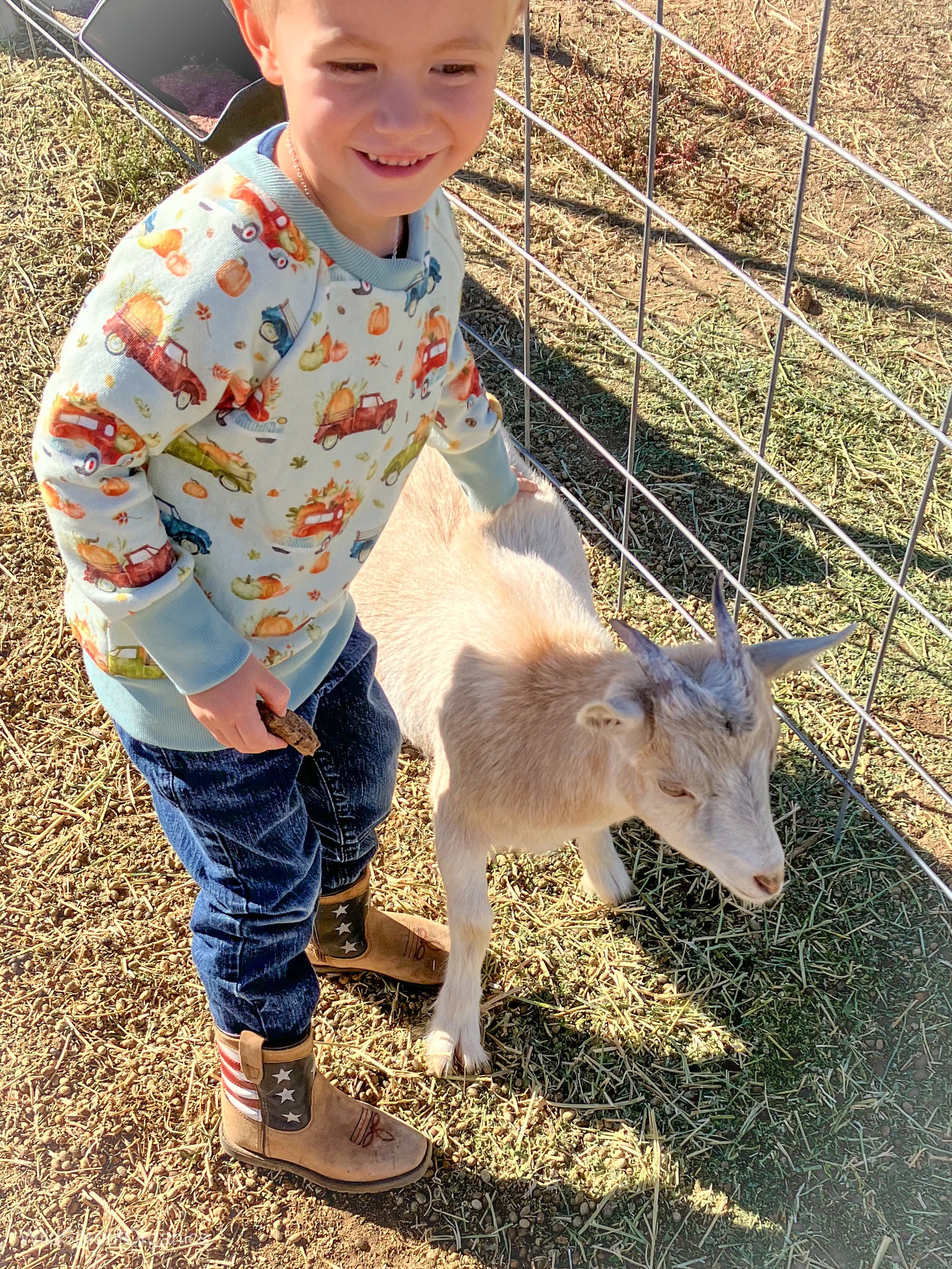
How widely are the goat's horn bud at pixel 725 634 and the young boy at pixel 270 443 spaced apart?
2.26 ft

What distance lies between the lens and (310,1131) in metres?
2.96

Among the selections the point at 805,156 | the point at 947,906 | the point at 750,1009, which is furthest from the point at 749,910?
the point at 805,156

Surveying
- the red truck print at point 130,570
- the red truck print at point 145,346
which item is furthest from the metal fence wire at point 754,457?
the red truck print at point 130,570

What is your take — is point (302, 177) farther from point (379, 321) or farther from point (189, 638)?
point (189, 638)

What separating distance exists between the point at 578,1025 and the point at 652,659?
3.79 ft

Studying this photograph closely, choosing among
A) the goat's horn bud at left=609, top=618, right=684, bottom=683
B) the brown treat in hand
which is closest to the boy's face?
the brown treat in hand

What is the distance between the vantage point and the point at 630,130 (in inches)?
218

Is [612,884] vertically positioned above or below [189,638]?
below

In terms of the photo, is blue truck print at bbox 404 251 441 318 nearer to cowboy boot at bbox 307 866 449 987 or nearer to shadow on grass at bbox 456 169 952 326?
cowboy boot at bbox 307 866 449 987

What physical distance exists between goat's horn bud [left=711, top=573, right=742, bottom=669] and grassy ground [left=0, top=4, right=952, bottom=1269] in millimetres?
1081

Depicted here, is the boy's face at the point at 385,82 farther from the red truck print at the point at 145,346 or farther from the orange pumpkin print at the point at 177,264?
the red truck print at the point at 145,346

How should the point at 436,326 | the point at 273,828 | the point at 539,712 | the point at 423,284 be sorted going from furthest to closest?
the point at 539,712
the point at 273,828
the point at 436,326
the point at 423,284

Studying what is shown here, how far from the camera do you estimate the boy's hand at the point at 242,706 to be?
87.8 inches

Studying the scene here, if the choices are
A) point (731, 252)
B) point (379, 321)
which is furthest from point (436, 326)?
point (731, 252)
